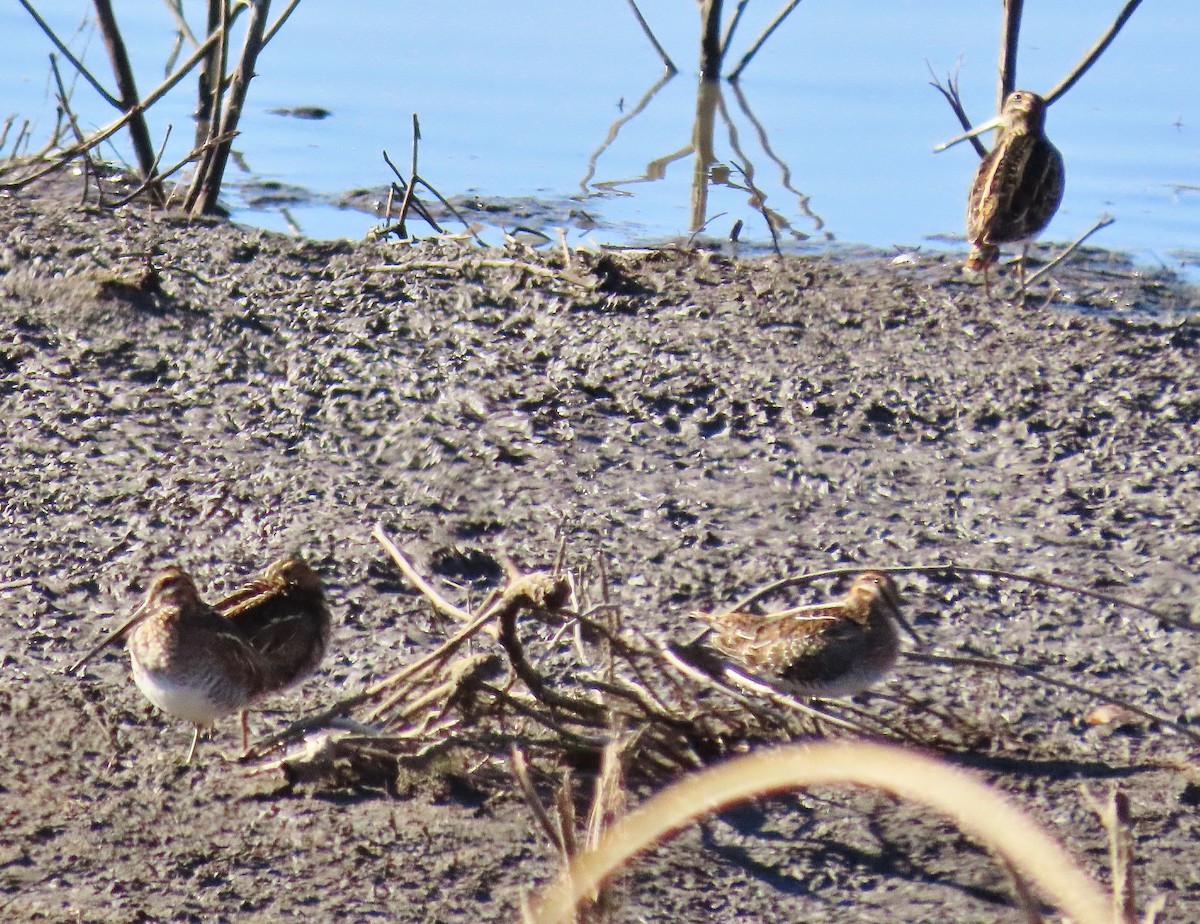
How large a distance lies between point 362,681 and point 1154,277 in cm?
479

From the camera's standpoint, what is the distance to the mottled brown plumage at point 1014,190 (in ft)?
23.4

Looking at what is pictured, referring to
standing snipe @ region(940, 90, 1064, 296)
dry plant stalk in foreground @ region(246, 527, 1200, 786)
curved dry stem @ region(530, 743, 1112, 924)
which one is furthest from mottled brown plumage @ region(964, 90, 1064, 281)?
curved dry stem @ region(530, 743, 1112, 924)

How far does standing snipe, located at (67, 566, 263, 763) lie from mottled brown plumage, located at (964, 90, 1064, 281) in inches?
150

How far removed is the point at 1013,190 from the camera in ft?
23.4

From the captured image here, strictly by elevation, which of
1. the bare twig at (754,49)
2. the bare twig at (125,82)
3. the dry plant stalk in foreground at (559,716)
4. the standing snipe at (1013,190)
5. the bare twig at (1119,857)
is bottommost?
the dry plant stalk in foreground at (559,716)

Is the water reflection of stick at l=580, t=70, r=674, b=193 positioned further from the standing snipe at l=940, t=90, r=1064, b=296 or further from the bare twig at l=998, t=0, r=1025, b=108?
the standing snipe at l=940, t=90, r=1064, b=296

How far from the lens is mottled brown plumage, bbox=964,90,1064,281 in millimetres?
7121

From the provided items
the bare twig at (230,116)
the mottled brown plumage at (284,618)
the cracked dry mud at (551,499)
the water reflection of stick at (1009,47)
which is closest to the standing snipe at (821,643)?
the cracked dry mud at (551,499)

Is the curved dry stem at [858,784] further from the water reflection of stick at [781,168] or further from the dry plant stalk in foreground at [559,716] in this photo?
the water reflection of stick at [781,168]

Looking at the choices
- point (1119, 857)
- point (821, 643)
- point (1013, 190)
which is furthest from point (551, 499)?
→ point (1119, 857)

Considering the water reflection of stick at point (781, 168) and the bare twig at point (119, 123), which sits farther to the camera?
the water reflection of stick at point (781, 168)

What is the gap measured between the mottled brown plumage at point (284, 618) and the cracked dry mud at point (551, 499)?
0.18 m

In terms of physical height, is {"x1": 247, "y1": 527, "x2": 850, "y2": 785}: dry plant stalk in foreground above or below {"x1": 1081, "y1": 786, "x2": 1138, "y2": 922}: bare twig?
below

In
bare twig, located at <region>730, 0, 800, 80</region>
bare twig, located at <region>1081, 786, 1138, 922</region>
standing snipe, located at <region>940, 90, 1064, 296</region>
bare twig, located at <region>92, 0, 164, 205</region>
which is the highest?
bare twig, located at <region>730, 0, 800, 80</region>
